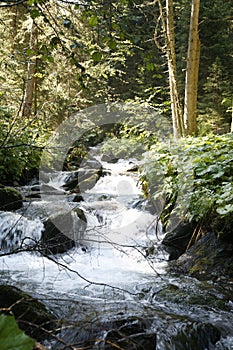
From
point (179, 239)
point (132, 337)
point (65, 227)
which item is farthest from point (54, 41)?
point (65, 227)

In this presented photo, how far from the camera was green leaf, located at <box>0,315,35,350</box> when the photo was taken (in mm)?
589

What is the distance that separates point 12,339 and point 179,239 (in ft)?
17.5

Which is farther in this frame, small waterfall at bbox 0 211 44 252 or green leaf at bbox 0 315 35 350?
small waterfall at bbox 0 211 44 252

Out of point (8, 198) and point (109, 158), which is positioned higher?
point (109, 158)

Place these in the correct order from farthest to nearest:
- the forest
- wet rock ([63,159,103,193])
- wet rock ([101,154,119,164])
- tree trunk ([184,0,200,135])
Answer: wet rock ([101,154,119,164]) → wet rock ([63,159,103,193]) → tree trunk ([184,0,200,135]) → the forest

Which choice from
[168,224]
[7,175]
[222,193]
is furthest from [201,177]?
[7,175]

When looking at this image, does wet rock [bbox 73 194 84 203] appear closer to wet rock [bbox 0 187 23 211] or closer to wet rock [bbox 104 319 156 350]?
wet rock [bbox 0 187 23 211]

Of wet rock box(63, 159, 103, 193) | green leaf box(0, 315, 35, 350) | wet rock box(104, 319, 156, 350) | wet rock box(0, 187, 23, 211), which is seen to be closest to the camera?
green leaf box(0, 315, 35, 350)

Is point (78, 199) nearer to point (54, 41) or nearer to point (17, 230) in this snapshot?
point (17, 230)

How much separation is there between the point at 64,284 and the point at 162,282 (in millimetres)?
1405

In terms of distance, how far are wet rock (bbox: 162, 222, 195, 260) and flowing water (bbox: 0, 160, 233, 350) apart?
165mm

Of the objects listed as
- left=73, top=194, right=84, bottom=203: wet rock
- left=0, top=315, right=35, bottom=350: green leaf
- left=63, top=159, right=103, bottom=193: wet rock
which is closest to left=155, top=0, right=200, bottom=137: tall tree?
left=73, top=194, right=84, bottom=203: wet rock

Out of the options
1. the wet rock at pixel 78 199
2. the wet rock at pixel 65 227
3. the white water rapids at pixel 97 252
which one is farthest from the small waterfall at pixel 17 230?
the wet rock at pixel 78 199

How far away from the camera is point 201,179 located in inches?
205
